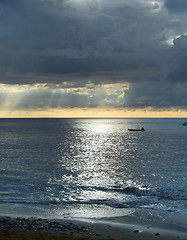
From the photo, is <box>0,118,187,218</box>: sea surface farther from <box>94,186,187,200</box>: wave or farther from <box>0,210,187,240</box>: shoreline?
<box>0,210,187,240</box>: shoreline

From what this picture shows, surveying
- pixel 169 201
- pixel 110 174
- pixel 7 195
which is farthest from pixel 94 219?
pixel 110 174

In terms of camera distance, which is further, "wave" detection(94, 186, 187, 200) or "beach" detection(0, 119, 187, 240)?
"wave" detection(94, 186, 187, 200)

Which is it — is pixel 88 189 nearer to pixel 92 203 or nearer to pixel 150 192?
pixel 92 203

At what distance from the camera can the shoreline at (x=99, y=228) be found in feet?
56.6

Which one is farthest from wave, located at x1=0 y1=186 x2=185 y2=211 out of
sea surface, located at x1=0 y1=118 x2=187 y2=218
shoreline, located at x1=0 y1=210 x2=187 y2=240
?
shoreline, located at x1=0 y1=210 x2=187 y2=240

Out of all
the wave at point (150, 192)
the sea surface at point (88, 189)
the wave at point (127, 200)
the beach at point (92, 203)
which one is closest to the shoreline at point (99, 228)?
the beach at point (92, 203)

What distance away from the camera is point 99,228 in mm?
18812

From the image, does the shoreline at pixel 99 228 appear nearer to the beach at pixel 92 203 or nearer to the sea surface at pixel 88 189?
the beach at pixel 92 203

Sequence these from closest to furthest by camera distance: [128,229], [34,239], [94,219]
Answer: [34,239] → [128,229] → [94,219]

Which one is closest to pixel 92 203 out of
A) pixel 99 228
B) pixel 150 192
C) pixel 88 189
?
pixel 88 189

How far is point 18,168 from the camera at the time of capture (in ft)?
153

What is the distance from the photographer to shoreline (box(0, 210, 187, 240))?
56.6ft

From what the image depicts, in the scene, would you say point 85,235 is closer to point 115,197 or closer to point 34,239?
point 34,239

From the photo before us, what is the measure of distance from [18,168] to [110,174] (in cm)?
1732
